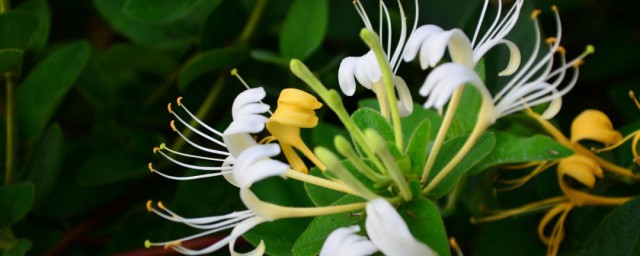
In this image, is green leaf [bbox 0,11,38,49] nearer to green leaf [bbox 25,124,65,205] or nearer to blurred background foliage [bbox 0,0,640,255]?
blurred background foliage [bbox 0,0,640,255]

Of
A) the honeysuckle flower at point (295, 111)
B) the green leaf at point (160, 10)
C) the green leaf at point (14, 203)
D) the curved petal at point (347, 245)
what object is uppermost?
the honeysuckle flower at point (295, 111)

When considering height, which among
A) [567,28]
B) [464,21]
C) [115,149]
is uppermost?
[464,21]

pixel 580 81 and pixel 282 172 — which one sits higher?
pixel 282 172

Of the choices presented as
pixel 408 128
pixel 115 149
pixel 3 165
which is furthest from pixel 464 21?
pixel 3 165

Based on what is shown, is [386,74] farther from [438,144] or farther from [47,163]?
[47,163]

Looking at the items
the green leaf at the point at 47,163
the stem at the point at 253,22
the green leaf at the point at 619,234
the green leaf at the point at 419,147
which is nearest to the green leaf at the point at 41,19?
the green leaf at the point at 47,163

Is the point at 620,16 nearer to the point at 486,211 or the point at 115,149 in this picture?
the point at 486,211

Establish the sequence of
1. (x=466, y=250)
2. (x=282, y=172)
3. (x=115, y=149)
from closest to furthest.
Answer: (x=282, y=172) < (x=466, y=250) < (x=115, y=149)

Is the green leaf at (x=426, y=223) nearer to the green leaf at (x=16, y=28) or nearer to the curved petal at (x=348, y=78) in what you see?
the curved petal at (x=348, y=78)
